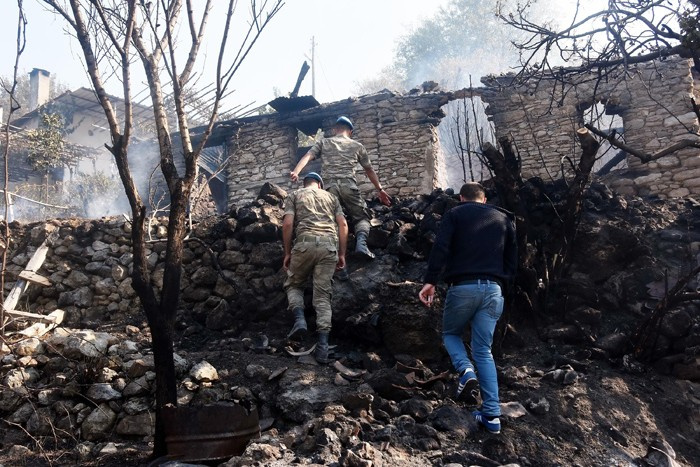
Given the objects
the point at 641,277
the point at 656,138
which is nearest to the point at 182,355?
the point at 641,277

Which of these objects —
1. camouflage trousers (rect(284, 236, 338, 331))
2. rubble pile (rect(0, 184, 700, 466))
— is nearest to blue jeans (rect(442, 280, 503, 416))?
rubble pile (rect(0, 184, 700, 466))

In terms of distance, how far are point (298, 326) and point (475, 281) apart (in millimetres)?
2029

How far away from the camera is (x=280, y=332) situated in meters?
5.90

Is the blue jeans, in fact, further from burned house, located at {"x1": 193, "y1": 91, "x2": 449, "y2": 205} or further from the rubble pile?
burned house, located at {"x1": 193, "y1": 91, "x2": 449, "y2": 205}

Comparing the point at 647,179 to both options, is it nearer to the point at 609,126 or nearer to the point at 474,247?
the point at 609,126

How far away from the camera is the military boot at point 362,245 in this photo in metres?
→ 6.22

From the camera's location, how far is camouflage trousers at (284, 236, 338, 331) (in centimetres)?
533

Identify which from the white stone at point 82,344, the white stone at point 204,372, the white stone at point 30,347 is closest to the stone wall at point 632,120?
the white stone at point 204,372

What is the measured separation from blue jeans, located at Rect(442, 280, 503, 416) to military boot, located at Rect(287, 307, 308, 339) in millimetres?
1704

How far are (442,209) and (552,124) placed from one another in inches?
195

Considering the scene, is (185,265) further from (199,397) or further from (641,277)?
(641,277)

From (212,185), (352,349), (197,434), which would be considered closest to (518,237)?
(352,349)

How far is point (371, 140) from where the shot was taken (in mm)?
11773

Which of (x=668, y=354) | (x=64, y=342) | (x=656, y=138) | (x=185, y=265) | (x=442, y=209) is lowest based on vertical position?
(x=668, y=354)
